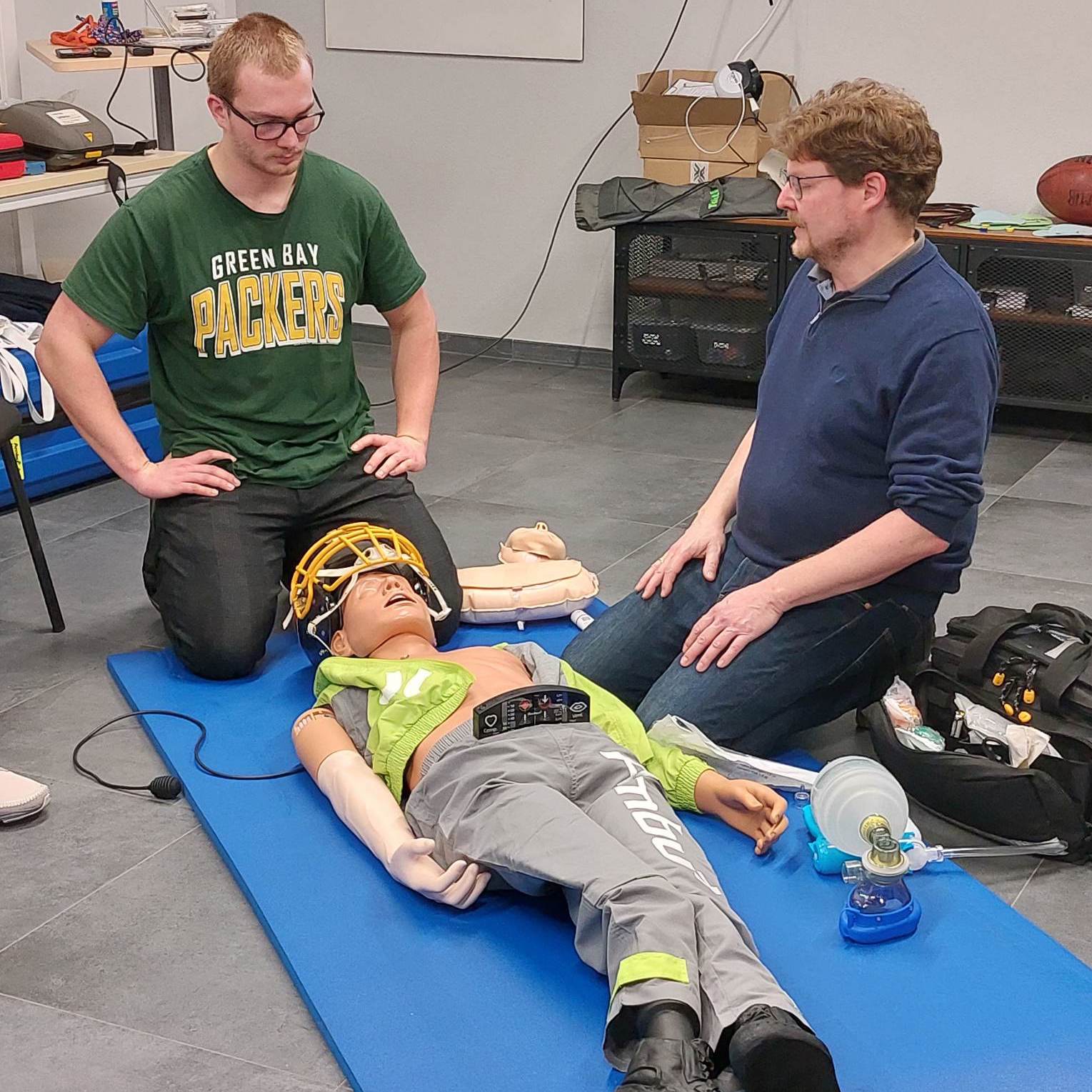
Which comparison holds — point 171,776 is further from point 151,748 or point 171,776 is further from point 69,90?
point 69,90

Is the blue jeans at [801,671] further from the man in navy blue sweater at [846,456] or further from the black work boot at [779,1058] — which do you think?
the black work boot at [779,1058]

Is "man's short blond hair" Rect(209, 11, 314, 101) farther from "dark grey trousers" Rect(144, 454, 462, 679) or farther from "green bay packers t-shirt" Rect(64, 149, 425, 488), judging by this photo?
"dark grey trousers" Rect(144, 454, 462, 679)

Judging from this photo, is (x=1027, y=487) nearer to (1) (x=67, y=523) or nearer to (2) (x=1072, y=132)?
(2) (x=1072, y=132)

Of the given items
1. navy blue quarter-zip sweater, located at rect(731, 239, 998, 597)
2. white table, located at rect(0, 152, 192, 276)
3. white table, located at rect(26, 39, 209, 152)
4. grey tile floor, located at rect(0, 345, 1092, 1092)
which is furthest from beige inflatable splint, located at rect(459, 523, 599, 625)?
white table, located at rect(26, 39, 209, 152)

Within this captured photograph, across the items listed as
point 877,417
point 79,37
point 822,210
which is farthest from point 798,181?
point 79,37

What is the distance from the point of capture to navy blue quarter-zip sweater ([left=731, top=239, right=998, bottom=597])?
238cm

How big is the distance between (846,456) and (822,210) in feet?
1.30

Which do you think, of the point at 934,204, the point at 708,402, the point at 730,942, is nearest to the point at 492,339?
the point at 708,402

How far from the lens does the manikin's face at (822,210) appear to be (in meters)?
2.39

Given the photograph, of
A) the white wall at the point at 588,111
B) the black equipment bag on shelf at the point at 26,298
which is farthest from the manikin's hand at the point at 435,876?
the white wall at the point at 588,111

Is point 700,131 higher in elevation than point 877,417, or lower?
higher

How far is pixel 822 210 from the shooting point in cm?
241

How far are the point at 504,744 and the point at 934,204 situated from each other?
330 cm

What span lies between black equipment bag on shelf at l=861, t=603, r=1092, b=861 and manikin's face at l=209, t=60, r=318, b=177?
1.50 meters
